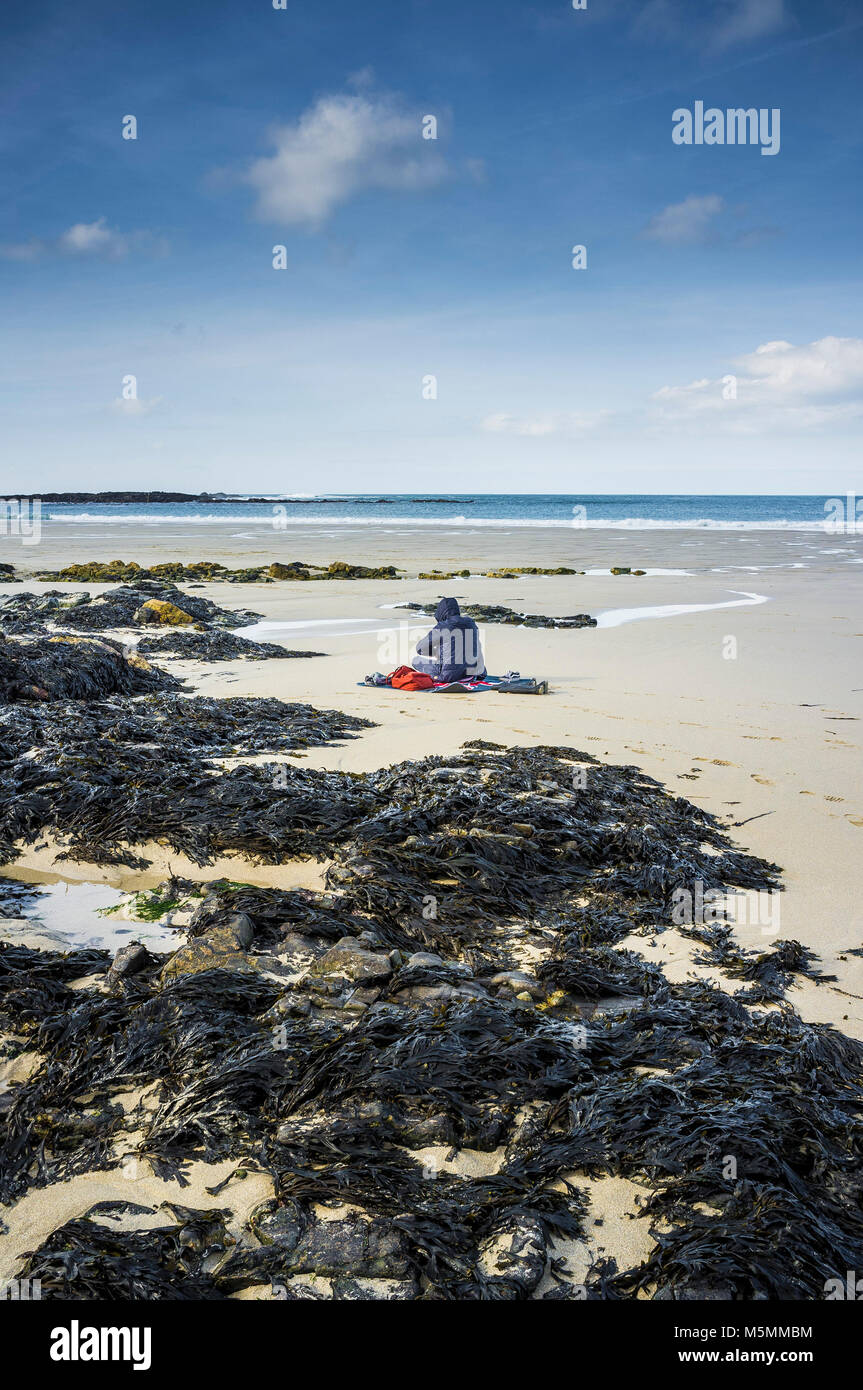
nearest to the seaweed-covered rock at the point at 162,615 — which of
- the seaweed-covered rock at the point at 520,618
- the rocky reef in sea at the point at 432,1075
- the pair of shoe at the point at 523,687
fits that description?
the seaweed-covered rock at the point at 520,618

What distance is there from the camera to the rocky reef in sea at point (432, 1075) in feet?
6.76

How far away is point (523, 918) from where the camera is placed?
A: 4.00 metres

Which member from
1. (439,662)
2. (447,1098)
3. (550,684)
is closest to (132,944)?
(447,1098)

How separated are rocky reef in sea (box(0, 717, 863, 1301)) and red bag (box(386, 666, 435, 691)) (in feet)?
12.7

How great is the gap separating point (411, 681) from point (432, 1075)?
19.8 feet

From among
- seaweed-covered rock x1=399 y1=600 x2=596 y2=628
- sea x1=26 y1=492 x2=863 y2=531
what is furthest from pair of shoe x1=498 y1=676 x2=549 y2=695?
sea x1=26 y1=492 x2=863 y2=531

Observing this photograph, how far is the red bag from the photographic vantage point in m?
8.56

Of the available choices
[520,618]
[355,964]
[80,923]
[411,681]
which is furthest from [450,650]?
[355,964]

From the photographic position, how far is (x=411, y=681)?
28.1 ft

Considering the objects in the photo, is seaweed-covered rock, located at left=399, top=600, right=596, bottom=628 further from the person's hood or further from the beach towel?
the beach towel

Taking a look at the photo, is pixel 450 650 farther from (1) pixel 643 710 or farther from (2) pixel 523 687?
(1) pixel 643 710
